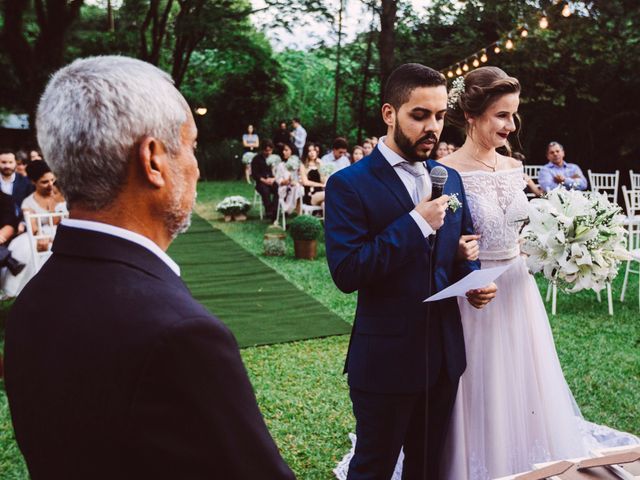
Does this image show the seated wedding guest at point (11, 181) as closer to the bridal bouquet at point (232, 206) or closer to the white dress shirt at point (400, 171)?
the bridal bouquet at point (232, 206)

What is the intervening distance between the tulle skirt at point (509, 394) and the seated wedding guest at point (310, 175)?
29.2 feet

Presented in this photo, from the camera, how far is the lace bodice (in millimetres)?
3059

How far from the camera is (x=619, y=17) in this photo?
13.7 metres

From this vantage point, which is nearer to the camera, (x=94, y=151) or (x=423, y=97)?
(x=94, y=151)

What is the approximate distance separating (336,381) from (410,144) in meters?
2.96

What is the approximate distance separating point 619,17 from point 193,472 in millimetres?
15680

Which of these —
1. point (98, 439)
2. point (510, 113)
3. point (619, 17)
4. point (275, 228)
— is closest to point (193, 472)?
point (98, 439)

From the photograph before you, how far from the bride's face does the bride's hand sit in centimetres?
68

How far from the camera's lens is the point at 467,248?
258cm

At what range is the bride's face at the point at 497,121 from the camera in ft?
9.59

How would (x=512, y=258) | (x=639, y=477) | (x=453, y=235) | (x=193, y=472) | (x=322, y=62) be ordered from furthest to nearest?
1. (x=322, y=62)
2. (x=512, y=258)
3. (x=453, y=235)
4. (x=639, y=477)
5. (x=193, y=472)

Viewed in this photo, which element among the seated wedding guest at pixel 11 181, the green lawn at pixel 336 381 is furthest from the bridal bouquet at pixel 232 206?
the green lawn at pixel 336 381

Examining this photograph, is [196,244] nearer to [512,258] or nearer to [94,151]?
[512,258]

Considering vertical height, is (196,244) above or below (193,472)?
below
